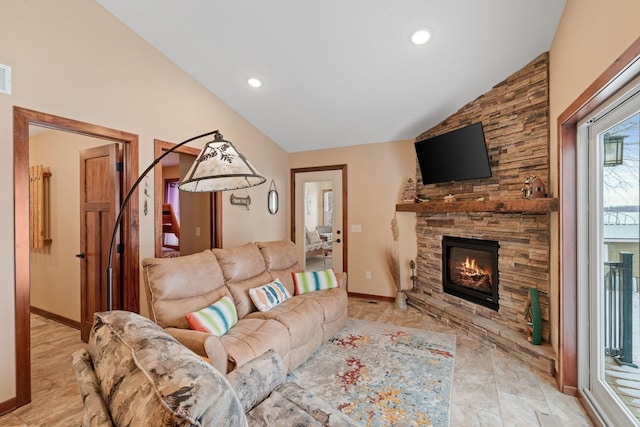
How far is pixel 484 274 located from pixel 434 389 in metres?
1.64

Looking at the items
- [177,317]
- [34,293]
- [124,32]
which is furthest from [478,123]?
[34,293]

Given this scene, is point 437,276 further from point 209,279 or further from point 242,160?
point 242,160

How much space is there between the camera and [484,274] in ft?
11.3

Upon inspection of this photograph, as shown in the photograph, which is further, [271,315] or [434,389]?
[271,315]

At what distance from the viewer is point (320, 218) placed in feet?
17.1

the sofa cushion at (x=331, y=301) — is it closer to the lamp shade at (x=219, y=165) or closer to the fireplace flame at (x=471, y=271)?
the fireplace flame at (x=471, y=271)

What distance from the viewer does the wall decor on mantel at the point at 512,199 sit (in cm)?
270

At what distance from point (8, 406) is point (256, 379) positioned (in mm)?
2002

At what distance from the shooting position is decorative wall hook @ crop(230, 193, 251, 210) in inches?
165

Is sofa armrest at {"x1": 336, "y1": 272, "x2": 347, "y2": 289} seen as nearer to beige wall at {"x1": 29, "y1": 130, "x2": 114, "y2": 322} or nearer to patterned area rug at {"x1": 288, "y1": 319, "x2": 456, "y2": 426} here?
patterned area rug at {"x1": 288, "y1": 319, "x2": 456, "y2": 426}

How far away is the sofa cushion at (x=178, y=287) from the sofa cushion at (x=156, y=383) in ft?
3.87

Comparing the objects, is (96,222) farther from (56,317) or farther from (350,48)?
(350,48)

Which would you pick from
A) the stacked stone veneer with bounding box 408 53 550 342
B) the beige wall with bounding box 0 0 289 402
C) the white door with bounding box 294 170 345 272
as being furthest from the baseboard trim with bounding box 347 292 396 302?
the beige wall with bounding box 0 0 289 402

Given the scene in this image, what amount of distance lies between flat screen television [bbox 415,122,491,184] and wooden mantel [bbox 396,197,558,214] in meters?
0.30
